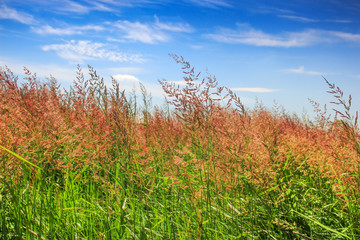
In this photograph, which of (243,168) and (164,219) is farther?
(243,168)

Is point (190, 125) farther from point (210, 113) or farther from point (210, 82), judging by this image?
point (210, 82)

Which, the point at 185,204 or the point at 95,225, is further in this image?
the point at 185,204

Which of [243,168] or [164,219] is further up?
[243,168]

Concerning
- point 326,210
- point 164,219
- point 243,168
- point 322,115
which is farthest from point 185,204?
point 322,115

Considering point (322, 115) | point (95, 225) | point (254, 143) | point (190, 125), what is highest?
point (322, 115)

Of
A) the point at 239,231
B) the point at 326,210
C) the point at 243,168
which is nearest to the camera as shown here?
the point at 239,231

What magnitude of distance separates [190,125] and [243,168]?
0.64m

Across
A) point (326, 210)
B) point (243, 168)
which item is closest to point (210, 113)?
point (243, 168)

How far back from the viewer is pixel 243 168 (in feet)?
7.32

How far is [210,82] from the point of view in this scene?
237 centimetres

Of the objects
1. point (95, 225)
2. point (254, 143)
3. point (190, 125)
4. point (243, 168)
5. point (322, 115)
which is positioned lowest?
point (95, 225)

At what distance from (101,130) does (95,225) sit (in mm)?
847

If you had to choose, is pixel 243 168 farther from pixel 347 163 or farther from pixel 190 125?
pixel 347 163

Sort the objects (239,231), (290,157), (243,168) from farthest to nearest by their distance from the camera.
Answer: (290,157), (243,168), (239,231)
